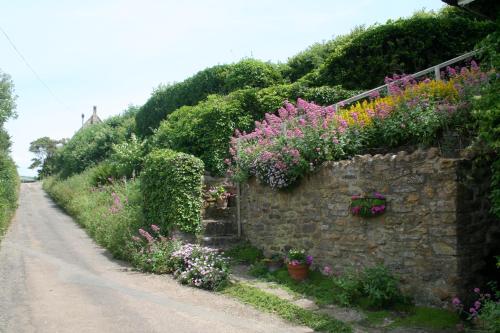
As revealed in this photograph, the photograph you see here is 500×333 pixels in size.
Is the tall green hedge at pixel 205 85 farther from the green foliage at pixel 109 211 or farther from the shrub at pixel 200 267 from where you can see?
the shrub at pixel 200 267

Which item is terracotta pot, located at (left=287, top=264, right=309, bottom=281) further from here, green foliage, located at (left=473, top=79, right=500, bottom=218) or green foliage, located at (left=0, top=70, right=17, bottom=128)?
green foliage, located at (left=0, top=70, right=17, bottom=128)

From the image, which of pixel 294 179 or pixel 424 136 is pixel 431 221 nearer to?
pixel 424 136

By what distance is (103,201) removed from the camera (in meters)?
17.0

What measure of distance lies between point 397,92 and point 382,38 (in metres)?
4.96

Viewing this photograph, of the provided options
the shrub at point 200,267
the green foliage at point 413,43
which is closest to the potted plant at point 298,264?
→ the shrub at point 200,267

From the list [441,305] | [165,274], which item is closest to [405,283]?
[441,305]

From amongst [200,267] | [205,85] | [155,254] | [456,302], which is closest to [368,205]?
[456,302]

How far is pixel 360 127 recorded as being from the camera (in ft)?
26.8

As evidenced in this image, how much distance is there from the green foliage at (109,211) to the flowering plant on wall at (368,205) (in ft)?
20.6

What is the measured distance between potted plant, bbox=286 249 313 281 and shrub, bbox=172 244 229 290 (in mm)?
1323

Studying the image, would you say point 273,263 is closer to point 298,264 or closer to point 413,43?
point 298,264

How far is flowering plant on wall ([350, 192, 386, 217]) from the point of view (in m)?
7.03

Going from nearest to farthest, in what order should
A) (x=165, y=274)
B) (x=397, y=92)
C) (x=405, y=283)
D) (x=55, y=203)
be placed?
(x=405, y=283) → (x=397, y=92) → (x=165, y=274) → (x=55, y=203)

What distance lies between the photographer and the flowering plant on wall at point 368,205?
277 inches
